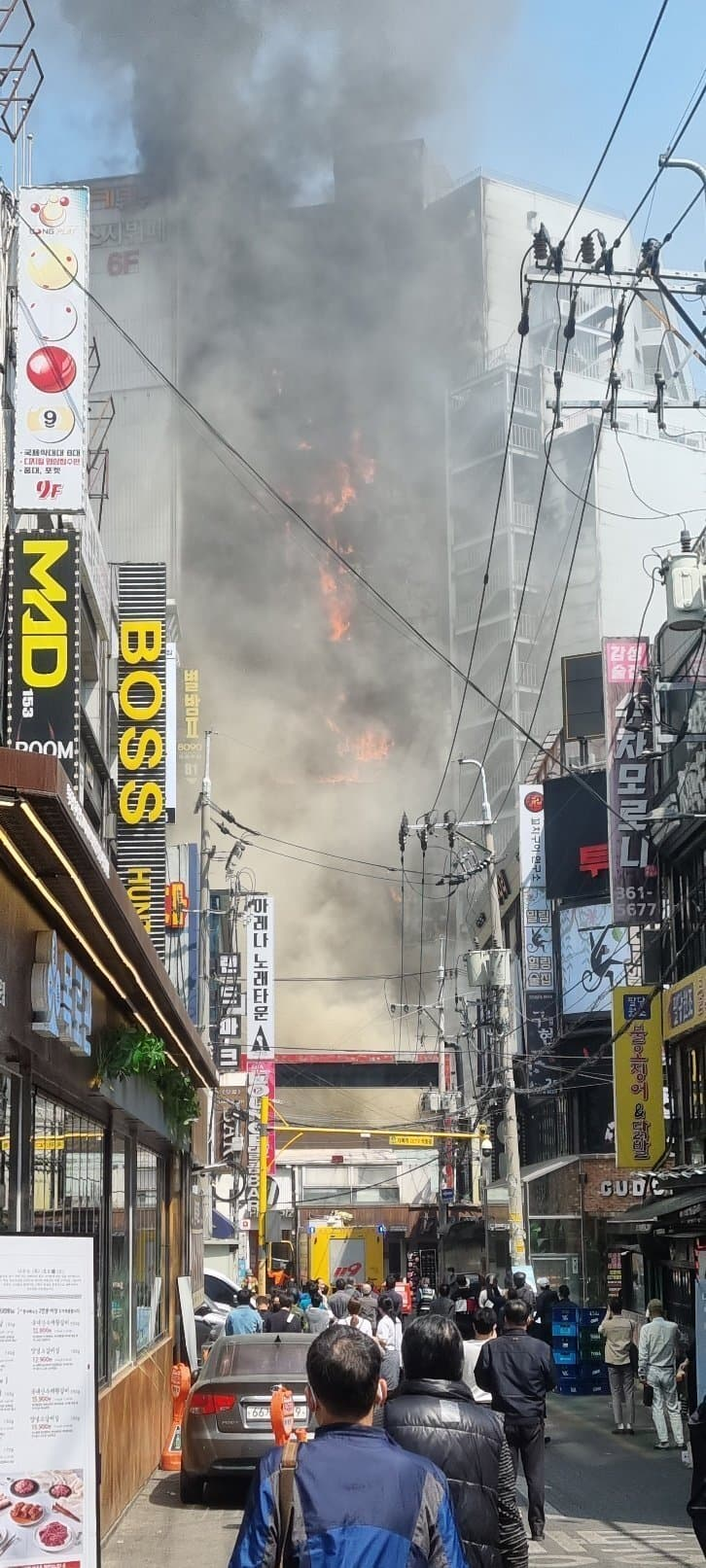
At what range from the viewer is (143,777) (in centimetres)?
2797

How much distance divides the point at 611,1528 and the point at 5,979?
6.79 m

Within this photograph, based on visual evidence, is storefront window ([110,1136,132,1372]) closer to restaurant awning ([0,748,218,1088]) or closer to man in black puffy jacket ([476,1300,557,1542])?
restaurant awning ([0,748,218,1088])

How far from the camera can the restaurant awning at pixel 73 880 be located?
23.2ft

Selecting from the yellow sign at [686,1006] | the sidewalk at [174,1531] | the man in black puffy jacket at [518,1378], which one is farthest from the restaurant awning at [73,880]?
the yellow sign at [686,1006]

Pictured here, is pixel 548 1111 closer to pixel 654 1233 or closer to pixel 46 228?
pixel 654 1233

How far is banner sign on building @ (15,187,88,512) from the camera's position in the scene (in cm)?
1938

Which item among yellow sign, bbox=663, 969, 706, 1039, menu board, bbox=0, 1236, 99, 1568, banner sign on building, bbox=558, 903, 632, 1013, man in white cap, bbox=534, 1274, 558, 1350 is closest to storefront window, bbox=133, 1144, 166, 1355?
man in white cap, bbox=534, 1274, 558, 1350

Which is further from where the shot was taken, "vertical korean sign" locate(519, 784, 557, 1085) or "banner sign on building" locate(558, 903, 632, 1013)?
"vertical korean sign" locate(519, 784, 557, 1085)

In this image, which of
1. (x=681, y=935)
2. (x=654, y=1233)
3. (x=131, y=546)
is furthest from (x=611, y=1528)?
(x=131, y=546)

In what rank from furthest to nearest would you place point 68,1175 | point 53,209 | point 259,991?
1. point 259,991
2. point 53,209
3. point 68,1175

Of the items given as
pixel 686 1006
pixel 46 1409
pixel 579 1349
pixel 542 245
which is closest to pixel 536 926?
pixel 686 1006

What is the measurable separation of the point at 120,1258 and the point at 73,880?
6.97 meters

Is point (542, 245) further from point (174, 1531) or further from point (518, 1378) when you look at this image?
point (174, 1531)

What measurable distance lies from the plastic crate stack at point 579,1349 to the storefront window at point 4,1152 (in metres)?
17.6
